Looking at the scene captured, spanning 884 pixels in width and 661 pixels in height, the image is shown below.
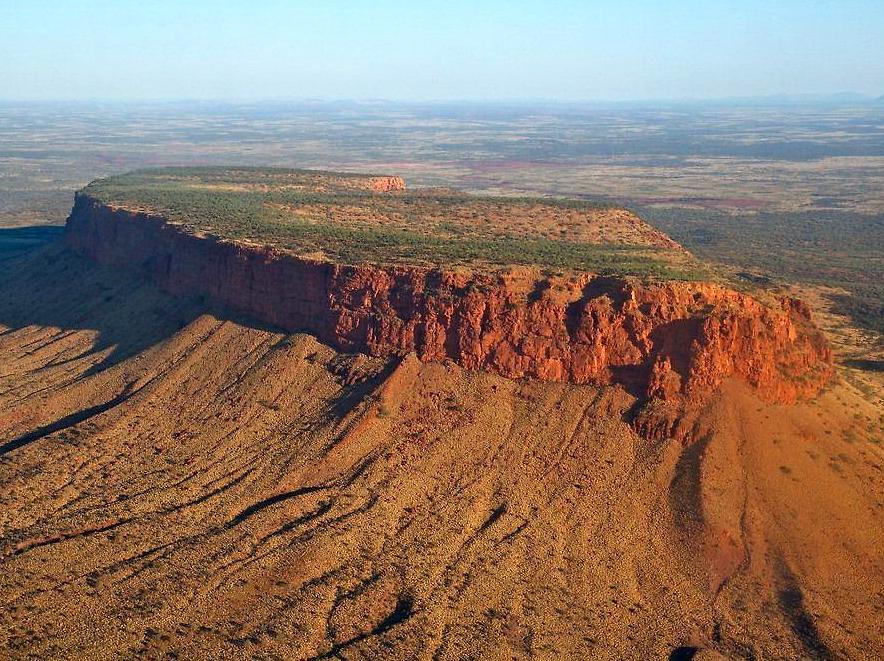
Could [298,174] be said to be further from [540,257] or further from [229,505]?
[229,505]

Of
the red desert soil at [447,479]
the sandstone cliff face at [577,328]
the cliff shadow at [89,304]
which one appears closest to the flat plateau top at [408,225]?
the sandstone cliff face at [577,328]

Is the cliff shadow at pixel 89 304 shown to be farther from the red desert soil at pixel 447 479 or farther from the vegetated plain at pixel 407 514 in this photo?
the vegetated plain at pixel 407 514

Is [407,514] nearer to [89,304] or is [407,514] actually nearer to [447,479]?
[447,479]

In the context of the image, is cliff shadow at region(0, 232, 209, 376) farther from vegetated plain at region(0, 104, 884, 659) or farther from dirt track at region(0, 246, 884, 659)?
dirt track at region(0, 246, 884, 659)

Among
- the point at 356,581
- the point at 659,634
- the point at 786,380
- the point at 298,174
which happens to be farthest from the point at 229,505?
the point at 298,174

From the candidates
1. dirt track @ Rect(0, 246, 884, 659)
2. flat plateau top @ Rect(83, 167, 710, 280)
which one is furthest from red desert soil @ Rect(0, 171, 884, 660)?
flat plateau top @ Rect(83, 167, 710, 280)

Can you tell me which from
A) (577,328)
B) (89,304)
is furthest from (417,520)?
(89,304)
